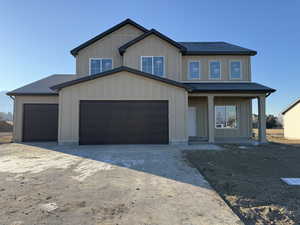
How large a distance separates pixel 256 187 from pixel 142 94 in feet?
24.7

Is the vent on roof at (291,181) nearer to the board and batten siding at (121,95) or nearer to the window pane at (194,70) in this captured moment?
the board and batten siding at (121,95)

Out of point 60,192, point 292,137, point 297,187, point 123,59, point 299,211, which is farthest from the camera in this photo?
point 292,137

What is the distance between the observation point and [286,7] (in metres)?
13.1

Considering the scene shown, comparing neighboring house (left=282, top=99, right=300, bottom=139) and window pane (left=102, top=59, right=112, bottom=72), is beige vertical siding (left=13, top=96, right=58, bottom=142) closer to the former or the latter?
window pane (left=102, top=59, right=112, bottom=72)

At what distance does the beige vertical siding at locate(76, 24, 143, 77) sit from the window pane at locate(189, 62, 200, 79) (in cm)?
465

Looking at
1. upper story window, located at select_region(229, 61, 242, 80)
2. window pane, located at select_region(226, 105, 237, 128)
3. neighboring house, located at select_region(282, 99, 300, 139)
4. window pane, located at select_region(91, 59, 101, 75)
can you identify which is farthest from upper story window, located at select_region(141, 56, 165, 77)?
neighboring house, located at select_region(282, 99, 300, 139)

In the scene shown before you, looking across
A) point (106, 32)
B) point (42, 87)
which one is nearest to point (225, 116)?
point (106, 32)

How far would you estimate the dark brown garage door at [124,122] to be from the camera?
34.2ft

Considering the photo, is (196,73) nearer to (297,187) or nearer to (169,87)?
(169,87)

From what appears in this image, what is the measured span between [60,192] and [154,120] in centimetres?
714

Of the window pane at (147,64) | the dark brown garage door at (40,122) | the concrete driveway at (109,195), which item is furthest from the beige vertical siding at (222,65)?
the dark brown garage door at (40,122)

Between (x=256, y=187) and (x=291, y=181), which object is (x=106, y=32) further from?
(x=291, y=181)

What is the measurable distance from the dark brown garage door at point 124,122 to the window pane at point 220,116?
532cm

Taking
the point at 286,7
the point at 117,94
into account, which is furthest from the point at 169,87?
the point at 286,7
